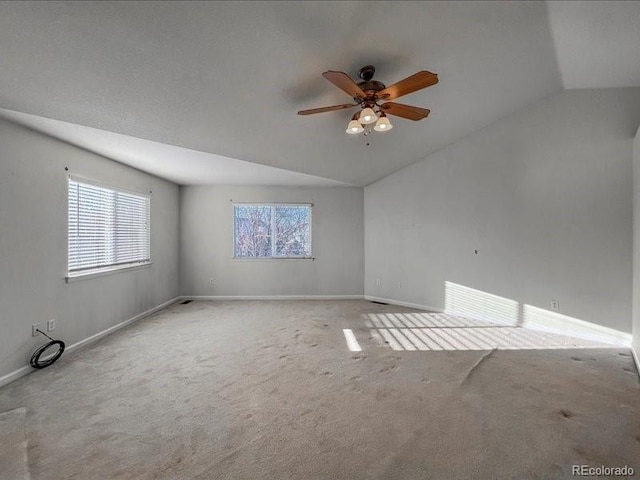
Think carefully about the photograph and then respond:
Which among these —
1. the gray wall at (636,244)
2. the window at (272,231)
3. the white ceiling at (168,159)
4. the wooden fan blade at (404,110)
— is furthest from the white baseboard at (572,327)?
the window at (272,231)

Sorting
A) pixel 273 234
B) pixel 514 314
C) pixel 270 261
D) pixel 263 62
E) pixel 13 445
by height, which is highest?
pixel 263 62

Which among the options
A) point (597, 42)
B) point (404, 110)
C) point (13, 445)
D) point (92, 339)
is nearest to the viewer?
point (13, 445)

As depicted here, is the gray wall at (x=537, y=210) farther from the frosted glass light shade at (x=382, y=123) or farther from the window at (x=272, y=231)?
the frosted glass light shade at (x=382, y=123)

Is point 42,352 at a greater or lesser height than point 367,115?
lesser

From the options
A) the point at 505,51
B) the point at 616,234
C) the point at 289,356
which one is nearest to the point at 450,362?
the point at 289,356

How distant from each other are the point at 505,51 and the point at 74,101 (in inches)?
145

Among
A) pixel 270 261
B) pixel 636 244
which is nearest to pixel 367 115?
pixel 636 244

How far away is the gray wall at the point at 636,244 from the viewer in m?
2.91

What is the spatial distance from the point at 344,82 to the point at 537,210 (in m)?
3.26

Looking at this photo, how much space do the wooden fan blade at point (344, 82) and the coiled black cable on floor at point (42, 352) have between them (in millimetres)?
3463

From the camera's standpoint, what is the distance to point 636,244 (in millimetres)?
3059

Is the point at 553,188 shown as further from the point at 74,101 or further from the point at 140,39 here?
the point at 74,101

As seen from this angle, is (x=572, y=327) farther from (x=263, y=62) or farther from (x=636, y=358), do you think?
(x=263, y=62)

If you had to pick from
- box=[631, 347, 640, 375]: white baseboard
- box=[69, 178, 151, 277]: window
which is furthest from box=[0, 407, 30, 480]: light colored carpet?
box=[631, 347, 640, 375]: white baseboard
